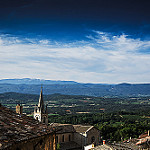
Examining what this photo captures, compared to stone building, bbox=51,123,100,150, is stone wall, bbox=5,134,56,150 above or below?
above

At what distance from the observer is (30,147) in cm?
399

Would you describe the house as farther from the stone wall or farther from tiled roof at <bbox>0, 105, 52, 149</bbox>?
tiled roof at <bbox>0, 105, 52, 149</bbox>

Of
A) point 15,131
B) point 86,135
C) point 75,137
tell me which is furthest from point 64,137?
point 15,131

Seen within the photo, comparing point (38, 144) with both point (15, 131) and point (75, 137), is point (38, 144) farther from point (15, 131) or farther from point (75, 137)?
point (75, 137)

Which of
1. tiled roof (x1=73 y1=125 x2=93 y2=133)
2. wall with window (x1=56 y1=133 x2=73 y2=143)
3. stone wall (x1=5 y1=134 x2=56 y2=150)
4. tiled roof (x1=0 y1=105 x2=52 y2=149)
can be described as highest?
tiled roof (x1=0 y1=105 x2=52 y2=149)

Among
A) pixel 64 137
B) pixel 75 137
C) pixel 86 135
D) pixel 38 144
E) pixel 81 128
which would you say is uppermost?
A: pixel 38 144

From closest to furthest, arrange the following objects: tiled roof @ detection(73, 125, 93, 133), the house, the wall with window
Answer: the wall with window
the house
tiled roof @ detection(73, 125, 93, 133)

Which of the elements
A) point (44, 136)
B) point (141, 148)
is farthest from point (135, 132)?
point (44, 136)

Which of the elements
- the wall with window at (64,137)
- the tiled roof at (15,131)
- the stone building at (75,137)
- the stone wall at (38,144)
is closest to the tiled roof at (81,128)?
the stone building at (75,137)

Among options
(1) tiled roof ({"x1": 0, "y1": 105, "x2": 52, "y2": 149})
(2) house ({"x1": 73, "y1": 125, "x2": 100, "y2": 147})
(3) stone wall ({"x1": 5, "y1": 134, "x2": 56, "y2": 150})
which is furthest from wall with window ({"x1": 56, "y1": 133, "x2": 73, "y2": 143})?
(1) tiled roof ({"x1": 0, "y1": 105, "x2": 52, "y2": 149})

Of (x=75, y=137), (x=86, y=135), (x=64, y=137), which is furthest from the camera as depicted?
(x=75, y=137)

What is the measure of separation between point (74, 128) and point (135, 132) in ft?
86.1

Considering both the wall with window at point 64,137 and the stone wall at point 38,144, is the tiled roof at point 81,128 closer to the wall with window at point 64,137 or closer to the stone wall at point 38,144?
the wall with window at point 64,137

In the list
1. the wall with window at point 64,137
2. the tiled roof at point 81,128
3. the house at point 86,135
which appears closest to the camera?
the wall with window at point 64,137
